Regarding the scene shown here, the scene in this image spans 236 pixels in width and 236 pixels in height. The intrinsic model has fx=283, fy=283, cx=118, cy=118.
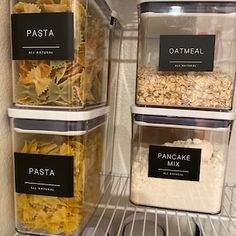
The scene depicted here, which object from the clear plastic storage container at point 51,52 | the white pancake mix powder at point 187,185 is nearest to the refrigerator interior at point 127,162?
the white pancake mix powder at point 187,185

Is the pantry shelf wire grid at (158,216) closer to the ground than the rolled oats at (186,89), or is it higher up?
closer to the ground

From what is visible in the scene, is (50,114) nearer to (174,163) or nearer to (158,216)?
(174,163)

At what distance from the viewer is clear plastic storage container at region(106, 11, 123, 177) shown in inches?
31.5

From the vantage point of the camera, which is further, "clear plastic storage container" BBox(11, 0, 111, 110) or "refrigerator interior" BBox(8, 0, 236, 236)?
"refrigerator interior" BBox(8, 0, 236, 236)

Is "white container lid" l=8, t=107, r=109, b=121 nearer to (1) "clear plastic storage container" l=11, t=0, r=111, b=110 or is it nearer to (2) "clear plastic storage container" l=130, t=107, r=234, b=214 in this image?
(1) "clear plastic storage container" l=11, t=0, r=111, b=110

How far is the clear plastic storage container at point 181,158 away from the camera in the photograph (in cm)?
61

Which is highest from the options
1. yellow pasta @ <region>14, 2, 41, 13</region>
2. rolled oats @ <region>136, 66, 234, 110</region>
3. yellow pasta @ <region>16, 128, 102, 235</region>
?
yellow pasta @ <region>14, 2, 41, 13</region>

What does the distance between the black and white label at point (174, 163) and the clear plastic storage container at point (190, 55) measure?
10 cm

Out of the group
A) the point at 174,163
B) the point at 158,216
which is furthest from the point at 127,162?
the point at 174,163

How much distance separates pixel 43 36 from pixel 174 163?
1.25 feet

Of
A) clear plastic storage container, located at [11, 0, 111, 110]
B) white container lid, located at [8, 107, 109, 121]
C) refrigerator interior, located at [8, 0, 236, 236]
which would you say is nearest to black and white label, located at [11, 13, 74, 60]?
clear plastic storage container, located at [11, 0, 111, 110]

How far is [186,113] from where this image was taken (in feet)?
1.98

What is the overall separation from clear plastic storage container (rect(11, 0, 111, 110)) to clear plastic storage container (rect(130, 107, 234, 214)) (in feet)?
0.52

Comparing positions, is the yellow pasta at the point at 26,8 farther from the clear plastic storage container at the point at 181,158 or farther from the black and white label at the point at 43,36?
the clear plastic storage container at the point at 181,158
